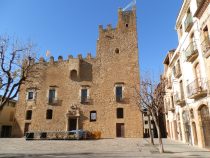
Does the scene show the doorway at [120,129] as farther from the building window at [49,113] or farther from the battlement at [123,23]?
the battlement at [123,23]

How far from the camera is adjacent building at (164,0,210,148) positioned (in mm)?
14414

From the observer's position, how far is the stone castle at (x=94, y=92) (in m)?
31.4

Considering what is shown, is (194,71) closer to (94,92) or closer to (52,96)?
(94,92)


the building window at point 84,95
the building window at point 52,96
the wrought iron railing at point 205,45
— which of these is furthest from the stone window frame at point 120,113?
the wrought iron railing at point 205,45

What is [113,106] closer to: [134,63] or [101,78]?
[101,78]

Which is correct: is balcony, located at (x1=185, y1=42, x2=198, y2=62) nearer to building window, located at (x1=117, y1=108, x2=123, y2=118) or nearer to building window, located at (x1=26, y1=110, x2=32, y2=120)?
building window, located at (x1=117, y1=108, x2=123, y2=118)

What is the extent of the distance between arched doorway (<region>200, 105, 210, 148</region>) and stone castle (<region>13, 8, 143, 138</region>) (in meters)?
15.3

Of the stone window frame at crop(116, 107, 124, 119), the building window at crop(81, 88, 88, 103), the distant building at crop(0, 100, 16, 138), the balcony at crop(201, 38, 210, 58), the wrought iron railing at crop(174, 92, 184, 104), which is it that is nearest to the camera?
the balcony at crop(201, 38, 210, 58)

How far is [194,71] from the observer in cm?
1677

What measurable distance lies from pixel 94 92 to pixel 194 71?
1860 centimetres

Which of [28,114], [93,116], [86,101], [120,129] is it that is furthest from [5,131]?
[120,129]

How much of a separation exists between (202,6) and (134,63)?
1894cm

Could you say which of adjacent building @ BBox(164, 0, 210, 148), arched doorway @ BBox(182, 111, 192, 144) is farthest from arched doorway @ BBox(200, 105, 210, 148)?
arched doorway @ BBox(182, 111, 192, 144)

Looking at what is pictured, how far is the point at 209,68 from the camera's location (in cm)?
1386
